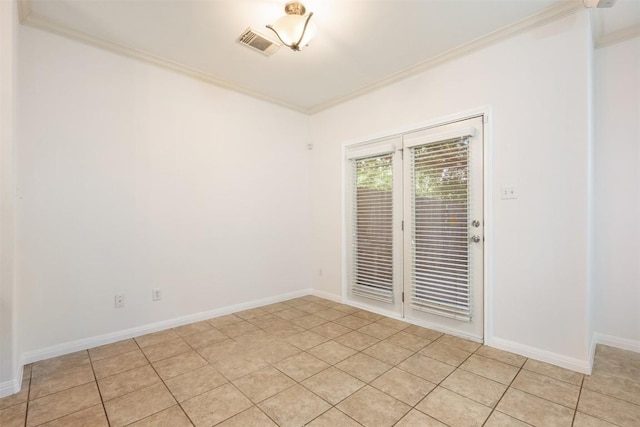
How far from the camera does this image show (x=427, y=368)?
7.50 ft

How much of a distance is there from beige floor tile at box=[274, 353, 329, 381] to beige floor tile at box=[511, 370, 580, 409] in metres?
1.43

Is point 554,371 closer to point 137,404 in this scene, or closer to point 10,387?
point 137,404

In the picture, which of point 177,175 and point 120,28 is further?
point 177,175

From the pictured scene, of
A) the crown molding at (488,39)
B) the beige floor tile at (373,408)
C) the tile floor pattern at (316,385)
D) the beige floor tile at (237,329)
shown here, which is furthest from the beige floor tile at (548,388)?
the crown molding at (488,39)

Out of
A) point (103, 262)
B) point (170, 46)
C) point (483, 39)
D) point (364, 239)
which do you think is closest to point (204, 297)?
point (103, 262)

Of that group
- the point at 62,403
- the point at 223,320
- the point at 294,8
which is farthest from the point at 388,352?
the point at 294,8

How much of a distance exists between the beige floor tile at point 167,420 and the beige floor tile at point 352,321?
1824 millimetres

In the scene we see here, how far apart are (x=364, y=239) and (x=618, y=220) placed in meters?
2.45

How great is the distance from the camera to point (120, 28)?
8.30 ft

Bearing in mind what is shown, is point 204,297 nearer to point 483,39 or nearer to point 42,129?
point 42,129

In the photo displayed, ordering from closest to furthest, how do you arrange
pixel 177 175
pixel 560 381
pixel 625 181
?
pixel 560 381
pixel 625 181
pixel 177 175

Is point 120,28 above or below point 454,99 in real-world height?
above

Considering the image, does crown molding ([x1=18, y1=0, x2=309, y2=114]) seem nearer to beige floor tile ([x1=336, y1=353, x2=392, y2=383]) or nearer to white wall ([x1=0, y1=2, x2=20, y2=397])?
white wall ([x1=0, y1=2, x2=20, y2=397])

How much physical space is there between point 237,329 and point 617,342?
363 centimetres
